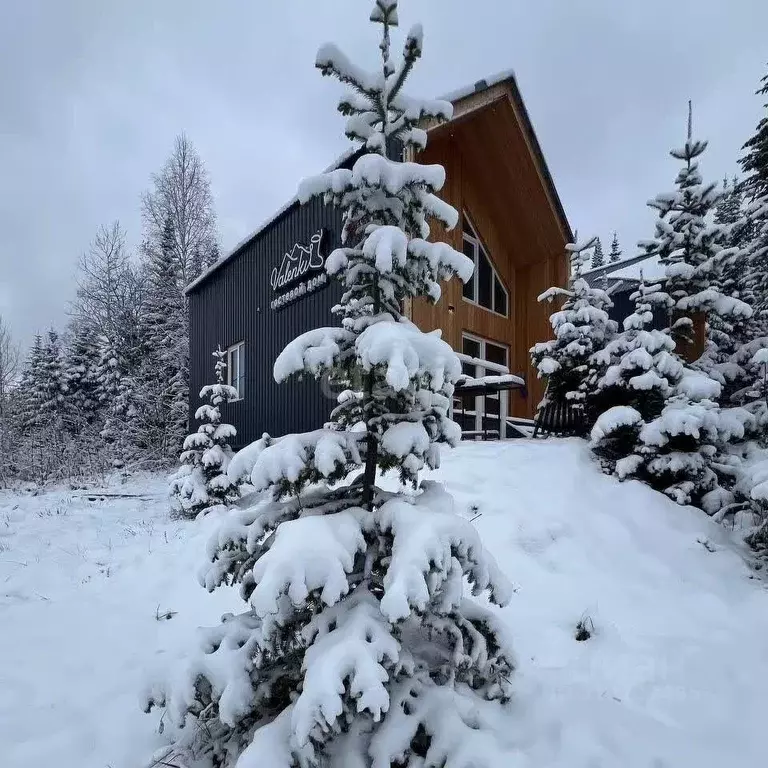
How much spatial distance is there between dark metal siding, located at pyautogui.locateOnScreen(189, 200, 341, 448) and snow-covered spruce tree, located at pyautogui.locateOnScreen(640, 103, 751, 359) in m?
6.19

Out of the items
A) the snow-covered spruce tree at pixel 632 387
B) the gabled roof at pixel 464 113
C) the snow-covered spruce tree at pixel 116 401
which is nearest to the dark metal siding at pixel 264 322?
A: the gabled roof at pixel 464 113

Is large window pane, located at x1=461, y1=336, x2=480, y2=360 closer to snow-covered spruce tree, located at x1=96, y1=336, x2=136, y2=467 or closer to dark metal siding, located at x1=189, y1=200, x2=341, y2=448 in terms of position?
dark metal siding, located at x1=189, y1=200, x2=341, y2=448

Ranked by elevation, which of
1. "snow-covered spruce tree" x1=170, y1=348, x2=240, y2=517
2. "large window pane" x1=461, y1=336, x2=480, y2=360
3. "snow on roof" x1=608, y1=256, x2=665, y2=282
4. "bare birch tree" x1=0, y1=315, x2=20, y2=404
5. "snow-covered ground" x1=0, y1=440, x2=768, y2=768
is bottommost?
"snow-covered ground" x1=0, y1=440, x2=768, y2=768

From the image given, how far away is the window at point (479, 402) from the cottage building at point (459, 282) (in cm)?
3

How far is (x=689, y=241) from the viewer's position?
911cm

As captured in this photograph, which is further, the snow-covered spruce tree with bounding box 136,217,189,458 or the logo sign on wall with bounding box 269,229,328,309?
the snow-covered spruce tree with bounding box 136,217,189,458

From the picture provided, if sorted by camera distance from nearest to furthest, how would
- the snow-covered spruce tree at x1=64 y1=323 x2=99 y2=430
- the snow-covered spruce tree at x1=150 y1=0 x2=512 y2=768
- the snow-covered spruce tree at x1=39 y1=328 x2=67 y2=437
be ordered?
1. the snow-covered spruce tree at x1=150 y1=0 x2=512 y2=768
2. the snow-covered spruce tree at x1=39 y1=328 x2=67 y2=437
3. the snow-covered spruce tree at x1=64 y1=323 x2=99 y2=430

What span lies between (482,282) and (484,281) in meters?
0.16

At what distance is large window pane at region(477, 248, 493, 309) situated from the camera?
12.5 meters

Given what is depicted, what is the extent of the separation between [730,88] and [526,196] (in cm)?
2453

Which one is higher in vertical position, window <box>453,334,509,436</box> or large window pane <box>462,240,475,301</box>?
large window pane <box>462,240,475,301</box>

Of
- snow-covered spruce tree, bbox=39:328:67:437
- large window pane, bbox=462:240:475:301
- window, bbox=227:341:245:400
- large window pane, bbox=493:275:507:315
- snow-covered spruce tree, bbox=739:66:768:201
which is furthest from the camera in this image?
snow-covered spruce tree, bbox=39:328:67:437

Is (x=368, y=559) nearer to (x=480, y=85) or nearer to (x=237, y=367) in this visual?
(x=480, y=85)

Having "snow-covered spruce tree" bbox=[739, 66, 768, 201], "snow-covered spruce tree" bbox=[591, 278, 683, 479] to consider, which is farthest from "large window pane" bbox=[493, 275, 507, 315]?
"snow-covered spruce tree" bbox=[591, 278, 683, 479]
